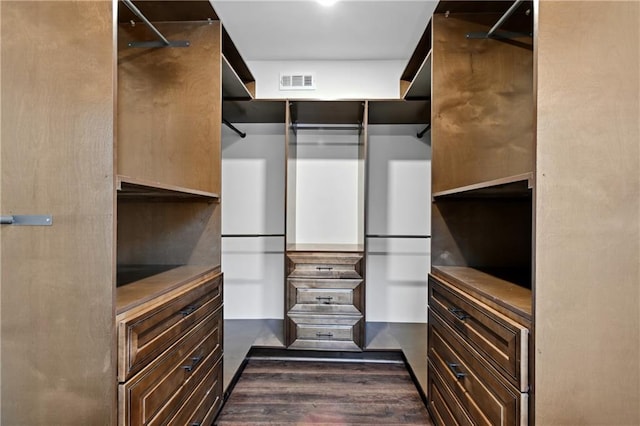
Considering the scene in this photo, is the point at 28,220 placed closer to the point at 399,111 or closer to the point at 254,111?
the point at 254,111

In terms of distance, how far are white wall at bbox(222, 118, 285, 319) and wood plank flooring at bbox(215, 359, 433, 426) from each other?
0.77 metres

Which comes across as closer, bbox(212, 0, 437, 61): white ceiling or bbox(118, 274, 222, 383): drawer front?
bbox(118, 274, 222, 383): drawer front

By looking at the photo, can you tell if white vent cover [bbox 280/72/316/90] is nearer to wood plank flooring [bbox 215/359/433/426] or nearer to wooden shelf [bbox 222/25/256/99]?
wooden shelf [bbox 222/25/256/99]

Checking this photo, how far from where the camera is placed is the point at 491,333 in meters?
1.23

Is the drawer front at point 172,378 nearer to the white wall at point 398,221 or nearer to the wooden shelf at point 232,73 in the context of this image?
the wooden shelf at point 232,73

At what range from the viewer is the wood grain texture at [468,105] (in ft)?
6.44

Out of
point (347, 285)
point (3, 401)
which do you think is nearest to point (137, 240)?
point (3, 401)

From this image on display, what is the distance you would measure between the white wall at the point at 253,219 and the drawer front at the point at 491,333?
1.96m

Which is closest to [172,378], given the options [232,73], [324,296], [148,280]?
[148,280]

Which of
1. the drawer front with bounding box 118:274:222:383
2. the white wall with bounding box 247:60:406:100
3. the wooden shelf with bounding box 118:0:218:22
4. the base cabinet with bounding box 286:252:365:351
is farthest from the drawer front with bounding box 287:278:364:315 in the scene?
the wooden shelf with bounding box 118:0:218:22

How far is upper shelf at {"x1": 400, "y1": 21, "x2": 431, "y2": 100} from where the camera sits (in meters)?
2.25

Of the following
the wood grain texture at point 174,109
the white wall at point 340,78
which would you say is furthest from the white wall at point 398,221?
the wood grain texture at point 174,109

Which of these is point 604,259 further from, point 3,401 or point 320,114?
point 320,114

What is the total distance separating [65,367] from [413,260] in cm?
285
